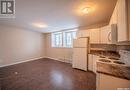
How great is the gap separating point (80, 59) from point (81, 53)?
280 mm

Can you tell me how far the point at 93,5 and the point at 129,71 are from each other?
6.65ft

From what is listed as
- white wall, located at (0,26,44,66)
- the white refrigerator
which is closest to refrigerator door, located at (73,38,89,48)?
the white refrigerator

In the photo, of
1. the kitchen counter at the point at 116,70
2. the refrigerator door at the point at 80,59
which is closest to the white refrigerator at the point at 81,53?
the refrigerator door at the point at 80,59

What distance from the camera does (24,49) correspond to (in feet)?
20.2

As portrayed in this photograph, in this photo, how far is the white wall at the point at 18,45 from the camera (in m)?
5.05

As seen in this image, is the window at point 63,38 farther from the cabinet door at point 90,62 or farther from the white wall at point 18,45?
the cabinet door at point 90,62

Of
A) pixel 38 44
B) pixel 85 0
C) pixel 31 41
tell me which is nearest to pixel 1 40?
pixel 31 41

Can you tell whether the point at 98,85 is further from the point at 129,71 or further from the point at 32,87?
the point at 32,87

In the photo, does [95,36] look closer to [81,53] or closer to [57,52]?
[81,53]

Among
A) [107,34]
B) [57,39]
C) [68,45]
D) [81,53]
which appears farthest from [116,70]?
[57,39]

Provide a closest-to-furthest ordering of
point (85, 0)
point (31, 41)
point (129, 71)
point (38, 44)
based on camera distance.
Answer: point (129, 71) < point (85, 0) < point (31, 41) < point (38, 44)

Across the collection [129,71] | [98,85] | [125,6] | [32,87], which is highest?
[125,6]

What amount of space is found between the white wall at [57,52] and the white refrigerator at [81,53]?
1287mm

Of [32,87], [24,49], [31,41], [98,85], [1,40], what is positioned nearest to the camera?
[98,85]
